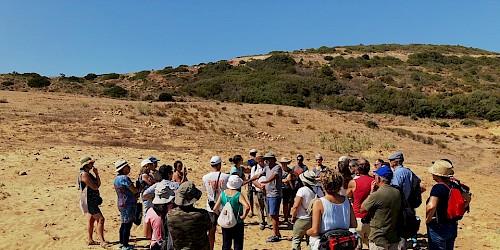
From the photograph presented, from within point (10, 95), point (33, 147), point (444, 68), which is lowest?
point (33, 147)

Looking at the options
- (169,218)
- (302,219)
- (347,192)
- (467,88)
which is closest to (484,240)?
(347,192)

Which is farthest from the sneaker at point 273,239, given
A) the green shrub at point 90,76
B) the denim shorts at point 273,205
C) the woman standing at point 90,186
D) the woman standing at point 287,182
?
the green shrub at point 90,76

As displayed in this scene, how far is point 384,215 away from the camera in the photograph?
15.2 feet

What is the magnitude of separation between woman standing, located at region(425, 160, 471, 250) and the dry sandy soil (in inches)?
136

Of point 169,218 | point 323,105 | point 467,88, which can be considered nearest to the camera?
point 169,218

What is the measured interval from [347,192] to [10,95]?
27821 mm

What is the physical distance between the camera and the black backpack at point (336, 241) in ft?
12.9

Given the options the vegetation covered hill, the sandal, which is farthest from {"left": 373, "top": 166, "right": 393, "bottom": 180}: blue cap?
the vegetation covered hill

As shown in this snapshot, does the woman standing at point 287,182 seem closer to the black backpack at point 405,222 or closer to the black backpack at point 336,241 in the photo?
the black backpack at point 405,222

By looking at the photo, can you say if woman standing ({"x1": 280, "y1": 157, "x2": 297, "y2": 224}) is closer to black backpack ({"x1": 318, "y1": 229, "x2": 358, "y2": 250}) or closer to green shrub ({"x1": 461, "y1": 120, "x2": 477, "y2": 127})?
black backpack ({"x1": 318, "y1": 229, "x2": 358, "y2": 250})

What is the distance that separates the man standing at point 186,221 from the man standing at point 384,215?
193cm

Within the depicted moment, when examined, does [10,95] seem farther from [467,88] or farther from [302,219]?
[467,88]

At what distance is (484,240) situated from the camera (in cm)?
846

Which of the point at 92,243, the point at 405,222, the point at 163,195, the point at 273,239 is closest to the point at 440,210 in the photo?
the point at 405,222
